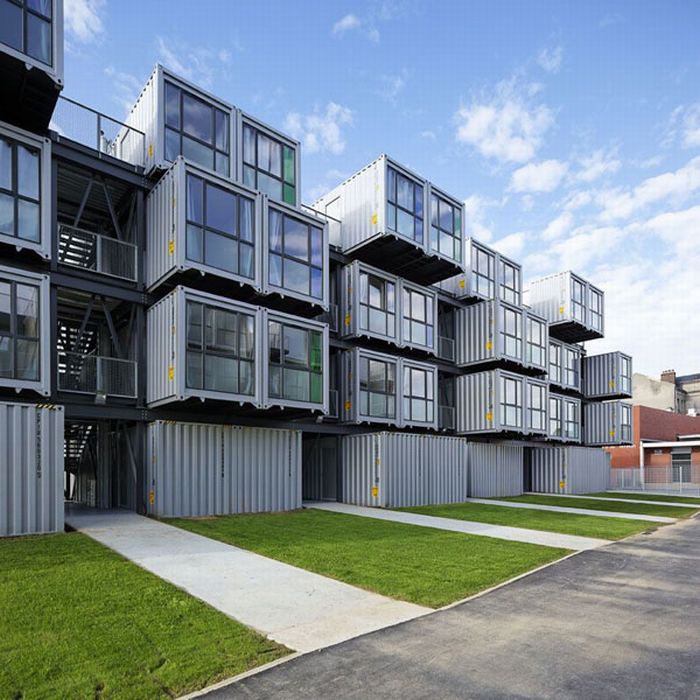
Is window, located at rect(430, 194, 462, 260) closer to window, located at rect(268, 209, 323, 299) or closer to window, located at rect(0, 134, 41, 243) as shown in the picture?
window, located at rect(268, 209, 323, 299)

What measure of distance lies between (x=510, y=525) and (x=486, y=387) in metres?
11.5

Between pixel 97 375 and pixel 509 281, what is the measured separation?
2205 centimetres

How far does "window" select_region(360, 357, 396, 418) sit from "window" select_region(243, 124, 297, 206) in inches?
270

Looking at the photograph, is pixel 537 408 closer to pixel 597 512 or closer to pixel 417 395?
pixel 417 395

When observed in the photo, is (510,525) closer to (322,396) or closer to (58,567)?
(322,396)

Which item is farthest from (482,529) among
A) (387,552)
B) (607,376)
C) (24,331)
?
(607,376)

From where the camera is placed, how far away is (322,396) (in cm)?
1834

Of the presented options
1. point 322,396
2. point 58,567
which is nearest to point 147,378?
point 322,396

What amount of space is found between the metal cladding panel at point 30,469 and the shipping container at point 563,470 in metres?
27.7

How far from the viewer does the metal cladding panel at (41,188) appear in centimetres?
1386

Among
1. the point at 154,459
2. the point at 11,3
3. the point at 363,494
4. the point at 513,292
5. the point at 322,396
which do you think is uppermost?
the point at 11,3

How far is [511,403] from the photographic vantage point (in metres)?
27.5

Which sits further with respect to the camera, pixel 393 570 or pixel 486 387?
pixel 486 387

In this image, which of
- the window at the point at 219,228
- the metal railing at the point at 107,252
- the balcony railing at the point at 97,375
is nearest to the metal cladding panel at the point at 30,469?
the balcony railing at the point at 97,375
